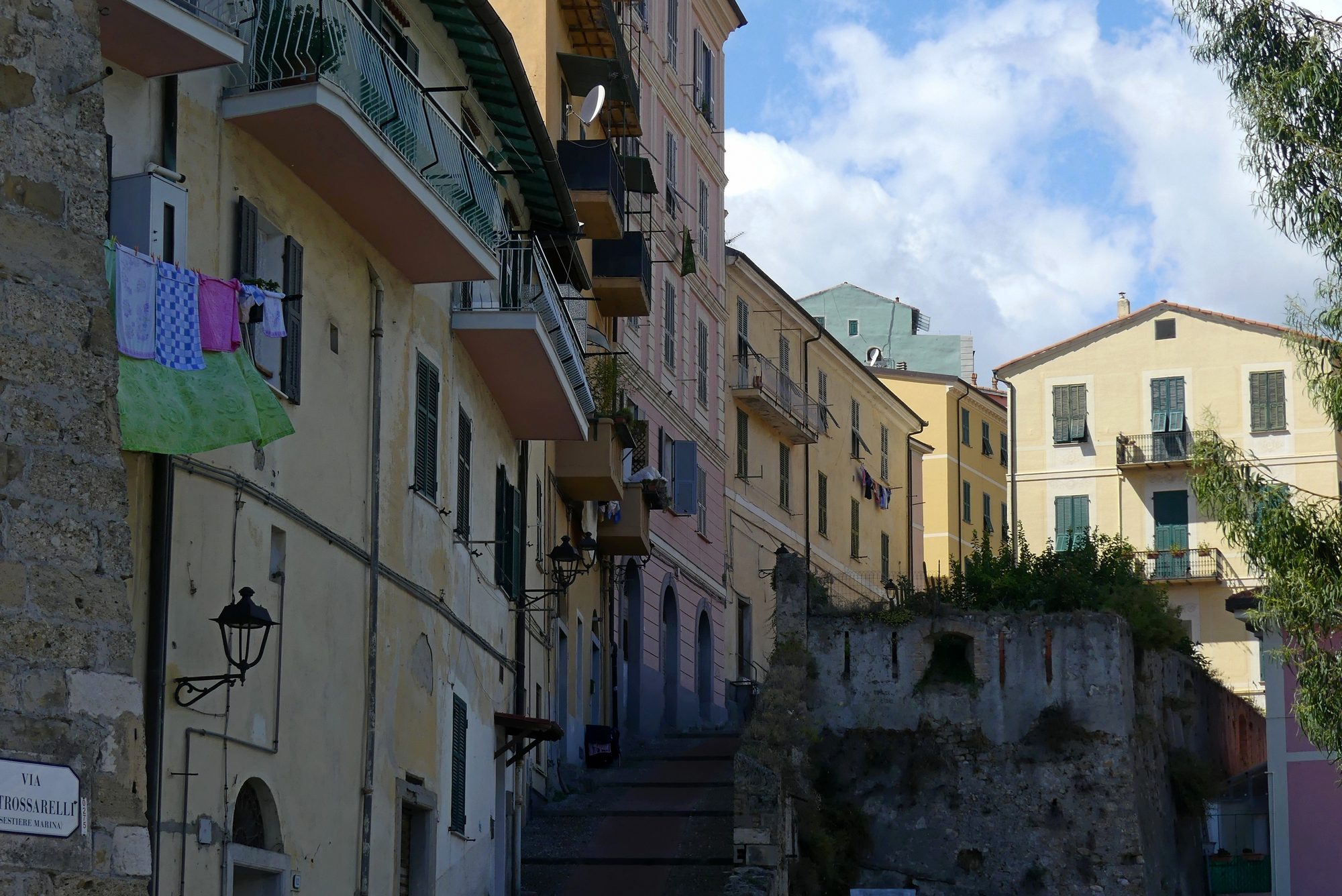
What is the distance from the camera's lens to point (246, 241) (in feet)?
43.4

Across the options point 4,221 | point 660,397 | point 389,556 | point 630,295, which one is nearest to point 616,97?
point 630,295

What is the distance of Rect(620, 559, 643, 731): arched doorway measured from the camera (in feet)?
111

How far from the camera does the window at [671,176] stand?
37.1 meters

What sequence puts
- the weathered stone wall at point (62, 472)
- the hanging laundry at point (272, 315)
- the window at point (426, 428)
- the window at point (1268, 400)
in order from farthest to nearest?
the window at point (1268, 400) < the window at point (426, 428) < the hanging laundry at point (272, 315) < the weathered stone wall at point (62, 472)

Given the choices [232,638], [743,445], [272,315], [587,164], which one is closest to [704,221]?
[743,445]

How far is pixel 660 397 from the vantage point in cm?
3603

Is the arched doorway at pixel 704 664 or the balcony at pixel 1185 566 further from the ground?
the balcony at pixel 1185 566

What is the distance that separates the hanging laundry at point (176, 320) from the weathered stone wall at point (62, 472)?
135 inches

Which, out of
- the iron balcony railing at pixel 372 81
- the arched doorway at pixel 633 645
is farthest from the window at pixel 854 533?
the iron balcony railing at pixel 372 81

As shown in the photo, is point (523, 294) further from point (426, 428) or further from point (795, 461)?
point (795, 461)

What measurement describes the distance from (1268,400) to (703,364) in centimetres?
1441

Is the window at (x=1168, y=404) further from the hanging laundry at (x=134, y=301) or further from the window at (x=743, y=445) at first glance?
the hanging laundry at (x=134, y=301)

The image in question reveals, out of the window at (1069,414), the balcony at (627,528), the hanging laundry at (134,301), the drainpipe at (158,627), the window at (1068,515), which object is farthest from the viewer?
the window at (1069,414)

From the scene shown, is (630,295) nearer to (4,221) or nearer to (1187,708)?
(1187,708)
